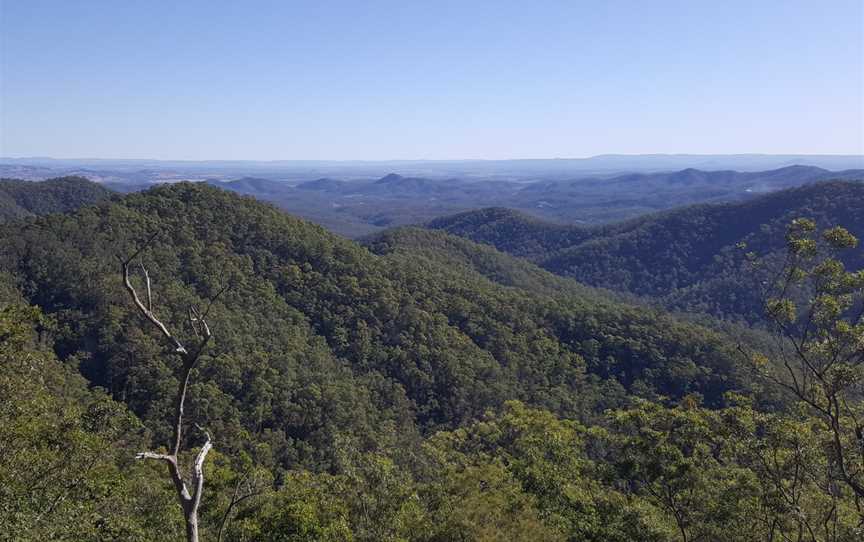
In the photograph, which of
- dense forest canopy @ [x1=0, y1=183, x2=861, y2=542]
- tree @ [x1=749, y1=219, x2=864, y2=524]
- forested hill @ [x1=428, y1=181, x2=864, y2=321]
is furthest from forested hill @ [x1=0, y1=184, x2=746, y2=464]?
forested hill @ [x1=428, y1=181, x2=864, y2=321]

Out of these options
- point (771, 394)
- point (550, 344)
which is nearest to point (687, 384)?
point (771, 394)

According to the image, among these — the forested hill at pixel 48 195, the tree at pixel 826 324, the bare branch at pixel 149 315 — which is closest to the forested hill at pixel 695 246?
the tree at pixel 826 324

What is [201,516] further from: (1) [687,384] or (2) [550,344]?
(1) [687,384]

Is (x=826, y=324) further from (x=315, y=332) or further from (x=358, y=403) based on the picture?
(x=315, y=332)

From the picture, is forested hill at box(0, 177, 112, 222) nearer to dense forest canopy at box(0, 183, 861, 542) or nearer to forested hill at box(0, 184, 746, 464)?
forested hill at box(0, 184, 746, 464)

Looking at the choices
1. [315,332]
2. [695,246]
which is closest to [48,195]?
[315,332]

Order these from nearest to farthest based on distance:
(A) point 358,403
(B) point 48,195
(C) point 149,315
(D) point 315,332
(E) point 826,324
A: (C) point 149,315, (E) point 826,324, (A) point 358,403, (D) point 315,332, (B) point 48,195
